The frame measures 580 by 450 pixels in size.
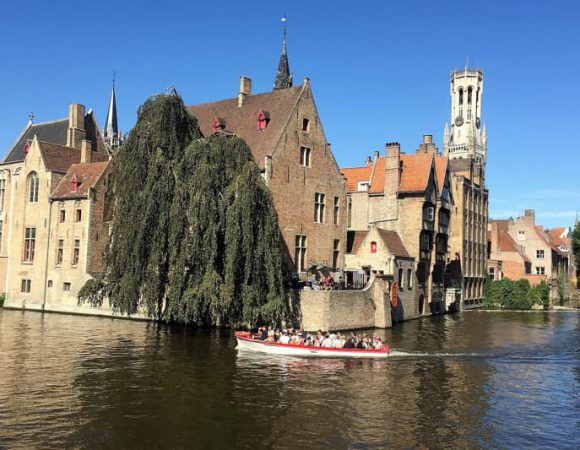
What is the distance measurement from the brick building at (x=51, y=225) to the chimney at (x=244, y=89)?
11535 mm

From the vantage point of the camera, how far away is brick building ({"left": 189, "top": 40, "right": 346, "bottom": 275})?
41562 mm

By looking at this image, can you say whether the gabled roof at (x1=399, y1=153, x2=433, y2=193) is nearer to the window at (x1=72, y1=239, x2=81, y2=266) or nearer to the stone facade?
the stone facade

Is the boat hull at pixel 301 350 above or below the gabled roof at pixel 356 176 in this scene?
below

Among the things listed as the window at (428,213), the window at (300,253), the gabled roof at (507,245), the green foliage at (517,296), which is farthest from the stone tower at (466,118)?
the window at (300,253)

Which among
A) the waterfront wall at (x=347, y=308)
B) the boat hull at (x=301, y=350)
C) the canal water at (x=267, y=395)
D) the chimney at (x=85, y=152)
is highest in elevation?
the chimney at (x=85, y=152)

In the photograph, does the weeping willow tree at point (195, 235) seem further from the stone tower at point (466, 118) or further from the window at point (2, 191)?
the stone tower at point (466, 118)

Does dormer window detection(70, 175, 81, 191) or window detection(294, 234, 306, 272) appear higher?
dormer window detection(70, 175, 81, 191)

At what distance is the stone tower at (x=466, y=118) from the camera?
142 meters

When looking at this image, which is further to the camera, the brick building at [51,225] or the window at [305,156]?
the brick building at [51,225]

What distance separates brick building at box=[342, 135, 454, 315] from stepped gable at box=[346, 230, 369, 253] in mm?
2461

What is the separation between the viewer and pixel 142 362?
25.7 metres

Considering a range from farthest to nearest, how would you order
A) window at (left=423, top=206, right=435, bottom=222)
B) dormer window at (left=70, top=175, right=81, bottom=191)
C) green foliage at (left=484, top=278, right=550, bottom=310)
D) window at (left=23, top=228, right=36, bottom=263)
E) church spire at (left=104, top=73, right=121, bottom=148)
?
church spire at (left=104, top=73, right=121, bottom=148) < green foliage at (left=484, top=278, right=550, bottom=310) < window at (left=423, top=206, right=435, bottom=222) < window at (left=23, top=228, right=36, bottom=263) < dormer window at (left=70, top=175, right=81, bottom=191)

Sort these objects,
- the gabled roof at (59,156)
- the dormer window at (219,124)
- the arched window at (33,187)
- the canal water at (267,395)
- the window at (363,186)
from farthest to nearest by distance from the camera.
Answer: the window at (363,186) < the arched window at (33,187) < the gabled roof at (59,156) < the dormer window at (219,124) < the canal water at (267,395)

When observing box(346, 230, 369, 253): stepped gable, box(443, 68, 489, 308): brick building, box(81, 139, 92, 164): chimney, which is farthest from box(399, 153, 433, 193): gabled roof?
box(81, 139, 92, 164): chimney
